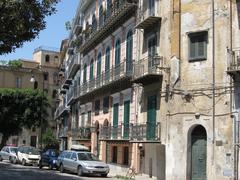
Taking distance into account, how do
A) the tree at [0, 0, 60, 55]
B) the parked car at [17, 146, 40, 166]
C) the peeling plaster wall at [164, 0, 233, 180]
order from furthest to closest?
the parked car at [17, 146, 40, 166], the peeling plaster wall at [164, 0, 233, 180], the tree at [0, 0, 60, 55]

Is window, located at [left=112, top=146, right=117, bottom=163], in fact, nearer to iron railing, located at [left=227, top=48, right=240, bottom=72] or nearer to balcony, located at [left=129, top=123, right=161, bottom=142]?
balcony, located at [left=129, top=123, right=161, bottom=142]

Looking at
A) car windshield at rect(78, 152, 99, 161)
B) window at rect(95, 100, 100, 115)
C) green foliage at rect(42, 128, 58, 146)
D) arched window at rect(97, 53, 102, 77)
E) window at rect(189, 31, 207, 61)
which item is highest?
arched window at rect(97, 53, 102, 77)

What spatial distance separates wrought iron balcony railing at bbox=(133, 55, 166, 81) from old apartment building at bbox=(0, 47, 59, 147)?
2327 inches

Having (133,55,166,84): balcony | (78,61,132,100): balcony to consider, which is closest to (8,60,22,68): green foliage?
(78,61,132,100): balcony

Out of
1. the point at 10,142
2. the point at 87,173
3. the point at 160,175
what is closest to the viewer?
the point at 160,175

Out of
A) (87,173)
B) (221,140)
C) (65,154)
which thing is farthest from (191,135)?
(65,154)

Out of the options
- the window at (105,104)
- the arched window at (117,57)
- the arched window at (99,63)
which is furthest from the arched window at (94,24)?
the window at (105,104)

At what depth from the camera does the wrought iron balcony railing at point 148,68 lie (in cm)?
2903

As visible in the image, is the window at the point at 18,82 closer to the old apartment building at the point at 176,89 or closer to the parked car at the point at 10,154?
the parked car at the point at 10,154

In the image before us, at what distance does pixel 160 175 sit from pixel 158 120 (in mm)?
3017

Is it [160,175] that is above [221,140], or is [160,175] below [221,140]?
below

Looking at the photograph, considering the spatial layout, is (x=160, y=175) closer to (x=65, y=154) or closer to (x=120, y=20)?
(x=65, y=154)

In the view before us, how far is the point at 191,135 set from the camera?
27469mm

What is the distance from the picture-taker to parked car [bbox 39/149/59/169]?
39.1m
